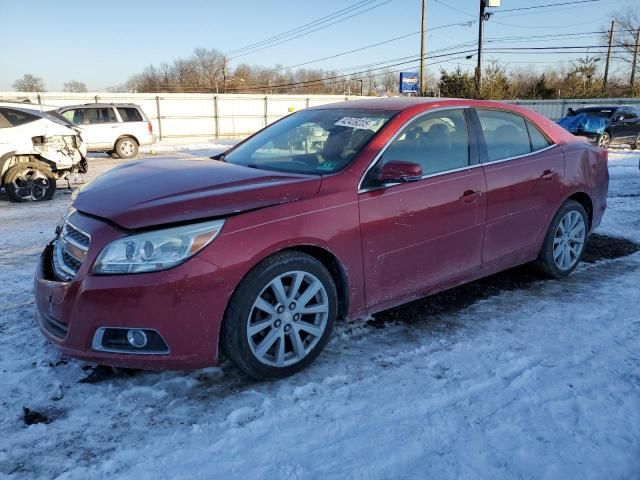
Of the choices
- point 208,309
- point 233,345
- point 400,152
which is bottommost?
point 233,345

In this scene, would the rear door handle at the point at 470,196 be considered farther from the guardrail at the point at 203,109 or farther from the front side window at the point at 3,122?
the guardrail at the point at 203,109

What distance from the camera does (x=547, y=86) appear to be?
46.9 metres

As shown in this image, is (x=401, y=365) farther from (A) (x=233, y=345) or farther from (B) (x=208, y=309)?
(B) (x=208, y=309)

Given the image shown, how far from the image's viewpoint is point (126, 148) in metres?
17.5

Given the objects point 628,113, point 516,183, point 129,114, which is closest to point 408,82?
point 628,113

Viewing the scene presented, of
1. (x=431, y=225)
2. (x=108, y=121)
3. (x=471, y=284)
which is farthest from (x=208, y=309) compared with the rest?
(x=108, y=121)

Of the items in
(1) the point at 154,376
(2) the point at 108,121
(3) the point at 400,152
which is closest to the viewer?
(1) the point at 154,376

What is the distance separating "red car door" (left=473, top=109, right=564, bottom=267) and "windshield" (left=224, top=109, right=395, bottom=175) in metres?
1.02

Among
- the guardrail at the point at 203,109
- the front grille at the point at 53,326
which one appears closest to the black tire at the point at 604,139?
the guardrail at the point at 203,109

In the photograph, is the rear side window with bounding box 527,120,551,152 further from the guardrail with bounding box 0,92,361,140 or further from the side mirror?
the guardrail with bounding box 0,92,361,140

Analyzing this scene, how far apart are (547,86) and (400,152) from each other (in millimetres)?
49637

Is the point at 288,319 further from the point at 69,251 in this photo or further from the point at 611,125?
the point at 611,125

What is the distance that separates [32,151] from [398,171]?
8413 millimetres

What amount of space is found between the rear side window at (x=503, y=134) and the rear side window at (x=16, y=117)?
8.46 m
